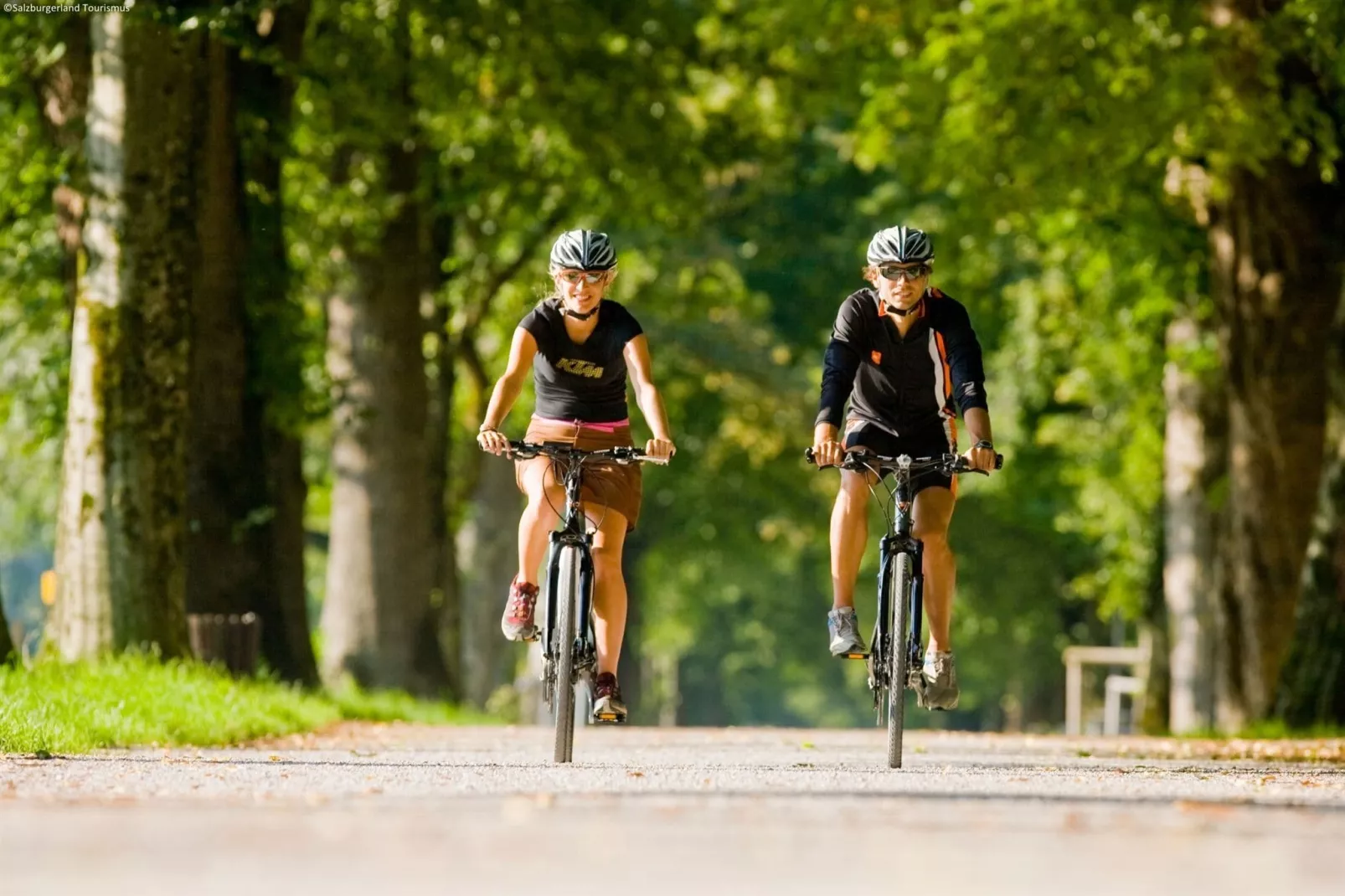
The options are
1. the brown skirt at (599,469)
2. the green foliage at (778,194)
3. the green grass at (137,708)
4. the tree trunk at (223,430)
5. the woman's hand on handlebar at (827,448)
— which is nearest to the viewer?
the woman's hand on handlebar at (827,448)

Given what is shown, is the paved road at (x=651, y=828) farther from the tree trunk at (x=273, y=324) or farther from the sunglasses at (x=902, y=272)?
the tree trunk at (x=273, y=324)

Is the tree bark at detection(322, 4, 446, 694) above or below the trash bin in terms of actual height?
above

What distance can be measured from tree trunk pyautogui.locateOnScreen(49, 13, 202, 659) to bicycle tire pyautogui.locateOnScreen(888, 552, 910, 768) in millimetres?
5258

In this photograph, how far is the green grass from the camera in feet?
34.4

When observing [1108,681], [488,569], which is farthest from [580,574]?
[1108,681]

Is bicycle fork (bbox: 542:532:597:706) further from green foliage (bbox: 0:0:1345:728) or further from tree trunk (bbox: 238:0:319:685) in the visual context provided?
tree trunk (bbox: 238:0:319:685)

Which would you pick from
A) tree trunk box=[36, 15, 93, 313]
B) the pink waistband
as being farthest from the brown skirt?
tree trunk box=[36, 15, 93, 313]

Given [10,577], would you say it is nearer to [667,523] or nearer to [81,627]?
[667,523]

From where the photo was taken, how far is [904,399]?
10117 mm

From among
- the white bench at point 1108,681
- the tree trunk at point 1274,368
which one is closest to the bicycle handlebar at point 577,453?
the tree trunk at point 1274,368

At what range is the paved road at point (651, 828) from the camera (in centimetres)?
543

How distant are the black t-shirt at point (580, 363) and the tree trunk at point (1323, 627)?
8154mm

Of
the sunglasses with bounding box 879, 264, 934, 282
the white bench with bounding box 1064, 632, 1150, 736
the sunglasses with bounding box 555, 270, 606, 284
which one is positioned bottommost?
the white bench with bounding box 1064, 632, 1150, 736

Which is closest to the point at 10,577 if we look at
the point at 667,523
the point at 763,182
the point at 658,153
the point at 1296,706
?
the point at 667,523
